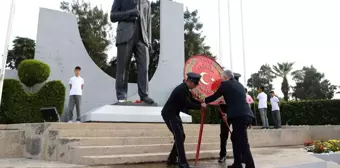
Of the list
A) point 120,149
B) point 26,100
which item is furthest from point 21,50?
point 120,149

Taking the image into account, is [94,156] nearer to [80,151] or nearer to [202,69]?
[80,151]

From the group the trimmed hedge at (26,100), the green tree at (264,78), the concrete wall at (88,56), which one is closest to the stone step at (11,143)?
the trimmed hedge at (26,100)

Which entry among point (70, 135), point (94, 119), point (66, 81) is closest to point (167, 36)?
point (66, 81)

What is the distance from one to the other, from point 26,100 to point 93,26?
15.2 m

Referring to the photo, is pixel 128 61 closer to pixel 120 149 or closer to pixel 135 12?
pixel 135 12

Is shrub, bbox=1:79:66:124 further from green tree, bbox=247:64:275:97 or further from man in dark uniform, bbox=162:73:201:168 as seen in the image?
green tree, bbox=247:64:275:97

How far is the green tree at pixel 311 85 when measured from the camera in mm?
45834

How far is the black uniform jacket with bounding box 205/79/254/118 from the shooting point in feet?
12.8

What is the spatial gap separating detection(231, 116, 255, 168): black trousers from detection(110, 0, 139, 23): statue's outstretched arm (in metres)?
4.03

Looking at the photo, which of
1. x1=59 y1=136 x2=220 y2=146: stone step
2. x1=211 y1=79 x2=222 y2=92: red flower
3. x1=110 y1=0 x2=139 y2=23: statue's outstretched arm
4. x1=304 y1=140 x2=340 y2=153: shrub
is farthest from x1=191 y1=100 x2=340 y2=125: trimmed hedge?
x1=211 y1=79 x2=222 y2=92: red flower

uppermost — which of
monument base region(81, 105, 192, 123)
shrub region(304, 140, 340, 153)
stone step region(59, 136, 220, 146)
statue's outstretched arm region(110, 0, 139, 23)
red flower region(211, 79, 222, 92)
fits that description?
statue's outstretched arm region(110, 0, 139, 23)

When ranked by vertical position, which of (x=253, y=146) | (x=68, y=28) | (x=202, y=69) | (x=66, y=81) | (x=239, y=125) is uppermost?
(x=68, y=28)

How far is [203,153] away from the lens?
5.18m

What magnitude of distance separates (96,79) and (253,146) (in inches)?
358
